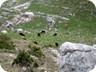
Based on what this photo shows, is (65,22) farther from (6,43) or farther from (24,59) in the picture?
(6,43)

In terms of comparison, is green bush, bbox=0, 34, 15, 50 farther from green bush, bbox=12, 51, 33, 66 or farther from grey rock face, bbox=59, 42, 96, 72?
grey rock face, bbox=59, 42, 96, 72

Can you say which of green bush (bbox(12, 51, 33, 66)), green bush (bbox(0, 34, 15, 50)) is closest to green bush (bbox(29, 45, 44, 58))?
green bush (bbox(12, 51, 33, 66))

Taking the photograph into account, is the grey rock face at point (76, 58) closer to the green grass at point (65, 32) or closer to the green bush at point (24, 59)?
the green grass at point (65, 32)

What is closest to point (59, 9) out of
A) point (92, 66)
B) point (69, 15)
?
point (69, 15)

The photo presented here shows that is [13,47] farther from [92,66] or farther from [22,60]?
[92,66]

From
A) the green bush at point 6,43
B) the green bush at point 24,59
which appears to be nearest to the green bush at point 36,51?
the green bush at point 24,59

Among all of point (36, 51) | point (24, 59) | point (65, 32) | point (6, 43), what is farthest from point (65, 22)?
point (6, 43)
